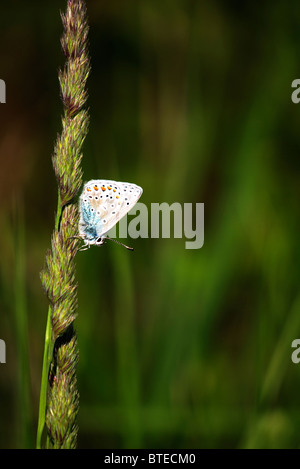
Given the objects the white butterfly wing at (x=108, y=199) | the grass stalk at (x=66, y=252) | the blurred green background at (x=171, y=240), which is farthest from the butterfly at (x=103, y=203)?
the grass stalk at (x=66, y=252)

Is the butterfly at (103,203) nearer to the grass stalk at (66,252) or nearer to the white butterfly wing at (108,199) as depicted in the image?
the white butterfly wing at (108,199)

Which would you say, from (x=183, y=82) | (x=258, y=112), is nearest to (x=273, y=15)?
(x=183, y=82)

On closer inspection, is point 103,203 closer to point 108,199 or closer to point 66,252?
point 108,199

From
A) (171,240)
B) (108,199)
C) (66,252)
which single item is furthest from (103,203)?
(171,240)

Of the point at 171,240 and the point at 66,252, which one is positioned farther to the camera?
the point at 171,240

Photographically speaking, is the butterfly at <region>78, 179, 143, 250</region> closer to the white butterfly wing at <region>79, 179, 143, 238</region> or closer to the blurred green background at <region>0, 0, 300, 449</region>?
the white butterfly wing at <region>79, 179, 143, 238</region>

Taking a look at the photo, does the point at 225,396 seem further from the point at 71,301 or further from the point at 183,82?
the point at 183,82

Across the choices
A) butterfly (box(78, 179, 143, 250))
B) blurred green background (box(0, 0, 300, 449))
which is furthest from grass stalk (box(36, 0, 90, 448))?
butterfly (box(78, 179, 143, 250))
